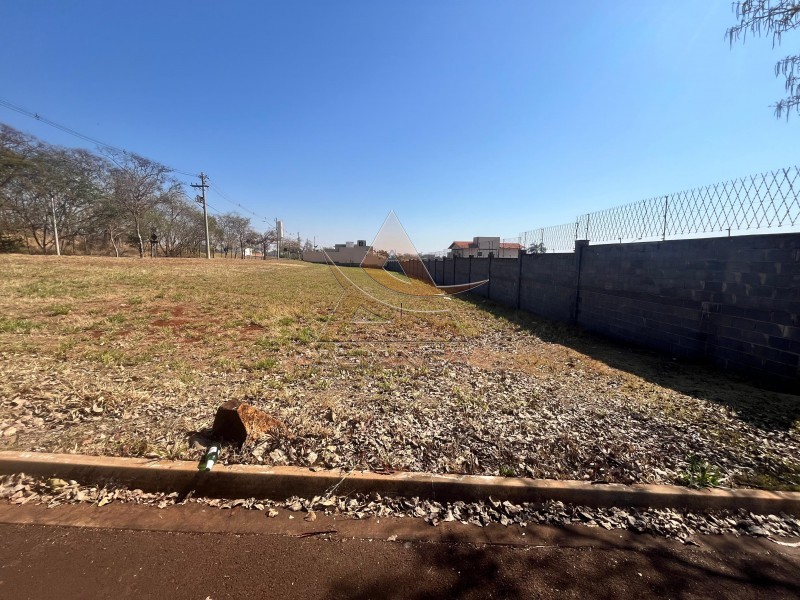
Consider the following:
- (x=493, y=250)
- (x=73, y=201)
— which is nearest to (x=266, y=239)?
(x=73, y=201)

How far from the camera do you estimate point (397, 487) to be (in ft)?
7.43

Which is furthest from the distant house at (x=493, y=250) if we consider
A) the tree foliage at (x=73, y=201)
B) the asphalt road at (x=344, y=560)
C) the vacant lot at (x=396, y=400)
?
the tree foliage at (x=73, y=201)

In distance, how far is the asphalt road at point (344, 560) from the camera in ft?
5.35

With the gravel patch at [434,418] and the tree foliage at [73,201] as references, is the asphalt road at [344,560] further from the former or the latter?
the tree foliage at [73,201]

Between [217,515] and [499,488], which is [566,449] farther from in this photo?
[217,515]

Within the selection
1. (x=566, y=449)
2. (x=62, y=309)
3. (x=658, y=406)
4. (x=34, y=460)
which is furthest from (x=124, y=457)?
(x=62, y=309)

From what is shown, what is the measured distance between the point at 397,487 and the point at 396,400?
1.46 m

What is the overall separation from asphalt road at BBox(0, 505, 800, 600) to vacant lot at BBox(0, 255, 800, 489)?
0.49 meters

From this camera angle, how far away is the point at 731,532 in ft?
6.75

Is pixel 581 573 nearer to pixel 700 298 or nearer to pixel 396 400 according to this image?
pixel 396 400

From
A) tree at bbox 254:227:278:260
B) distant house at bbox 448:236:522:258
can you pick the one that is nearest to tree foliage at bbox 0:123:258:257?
tree at bbox 254:227:278:260

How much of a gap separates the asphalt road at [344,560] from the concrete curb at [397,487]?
0.58 ft

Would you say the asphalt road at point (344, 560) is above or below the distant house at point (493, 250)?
below

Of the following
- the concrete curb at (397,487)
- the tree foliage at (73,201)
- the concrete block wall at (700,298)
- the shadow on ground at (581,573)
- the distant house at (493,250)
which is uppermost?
the tree foliage at (73,201)
